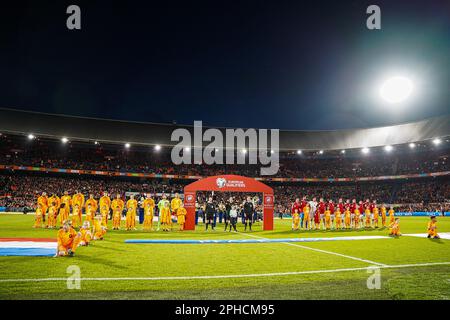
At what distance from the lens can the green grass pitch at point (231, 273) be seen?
5137mm

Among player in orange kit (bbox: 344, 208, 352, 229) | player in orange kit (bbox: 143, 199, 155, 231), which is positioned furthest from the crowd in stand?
player in orange kit (bbox: 344, 208, 352, 229)

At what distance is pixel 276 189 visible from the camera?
56.2 metres

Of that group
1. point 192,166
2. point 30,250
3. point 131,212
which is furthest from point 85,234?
point 192,166

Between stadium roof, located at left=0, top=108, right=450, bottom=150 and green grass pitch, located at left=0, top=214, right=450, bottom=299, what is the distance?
3861 centimetres

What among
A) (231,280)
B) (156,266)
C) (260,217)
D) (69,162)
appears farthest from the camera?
(69,162)

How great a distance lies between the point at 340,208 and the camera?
807 inches

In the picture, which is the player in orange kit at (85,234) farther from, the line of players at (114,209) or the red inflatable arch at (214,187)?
the red inflatable arch at (214,187)

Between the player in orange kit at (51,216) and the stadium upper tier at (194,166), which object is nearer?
the player in orange kit at (51,216)

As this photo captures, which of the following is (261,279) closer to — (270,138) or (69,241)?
(69,241)

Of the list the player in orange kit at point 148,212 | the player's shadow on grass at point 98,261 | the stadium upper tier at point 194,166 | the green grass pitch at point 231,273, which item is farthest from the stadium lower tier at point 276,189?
the player's shadow on grass at point 98,261

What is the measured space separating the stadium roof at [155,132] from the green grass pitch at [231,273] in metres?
38.6

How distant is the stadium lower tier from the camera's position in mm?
42991
